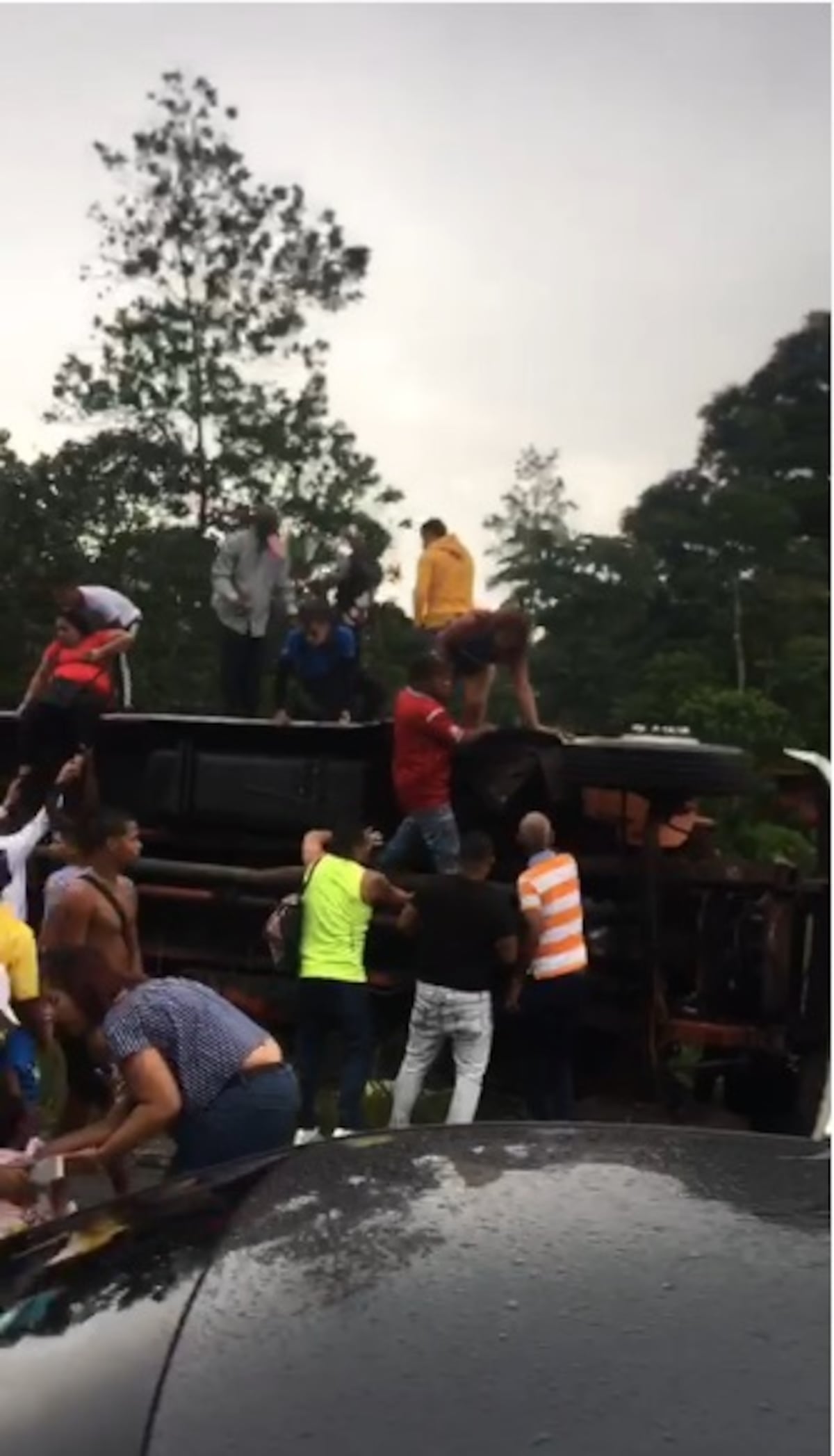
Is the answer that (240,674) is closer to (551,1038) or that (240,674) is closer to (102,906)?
(102,906)

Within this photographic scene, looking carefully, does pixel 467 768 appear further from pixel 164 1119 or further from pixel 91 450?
pixel 164 1119

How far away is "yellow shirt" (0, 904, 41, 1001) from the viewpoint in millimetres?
5945

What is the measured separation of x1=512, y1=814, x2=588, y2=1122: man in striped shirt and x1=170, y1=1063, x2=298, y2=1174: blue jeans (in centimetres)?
264

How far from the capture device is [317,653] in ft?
25.3

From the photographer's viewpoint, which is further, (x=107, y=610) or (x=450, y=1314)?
(x=107, y=610)

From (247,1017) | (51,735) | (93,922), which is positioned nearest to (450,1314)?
(247,1017)

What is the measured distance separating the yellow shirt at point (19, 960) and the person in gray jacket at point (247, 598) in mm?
1887

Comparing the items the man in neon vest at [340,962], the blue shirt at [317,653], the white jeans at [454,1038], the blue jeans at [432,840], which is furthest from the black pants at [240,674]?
the white jeans at [454,1038]

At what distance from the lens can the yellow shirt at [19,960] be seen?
19.5 ft

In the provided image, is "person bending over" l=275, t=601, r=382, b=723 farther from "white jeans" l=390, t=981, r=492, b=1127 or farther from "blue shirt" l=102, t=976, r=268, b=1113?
"blue shirt" l=102, t=976, r=268, b=1113

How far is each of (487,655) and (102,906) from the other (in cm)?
195

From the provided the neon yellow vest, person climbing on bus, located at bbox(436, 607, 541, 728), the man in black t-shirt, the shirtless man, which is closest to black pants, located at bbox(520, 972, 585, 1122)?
the man in black t-shirt

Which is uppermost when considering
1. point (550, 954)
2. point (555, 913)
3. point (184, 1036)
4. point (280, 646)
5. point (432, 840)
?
point (280, 646)

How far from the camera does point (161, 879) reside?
27.1ft
